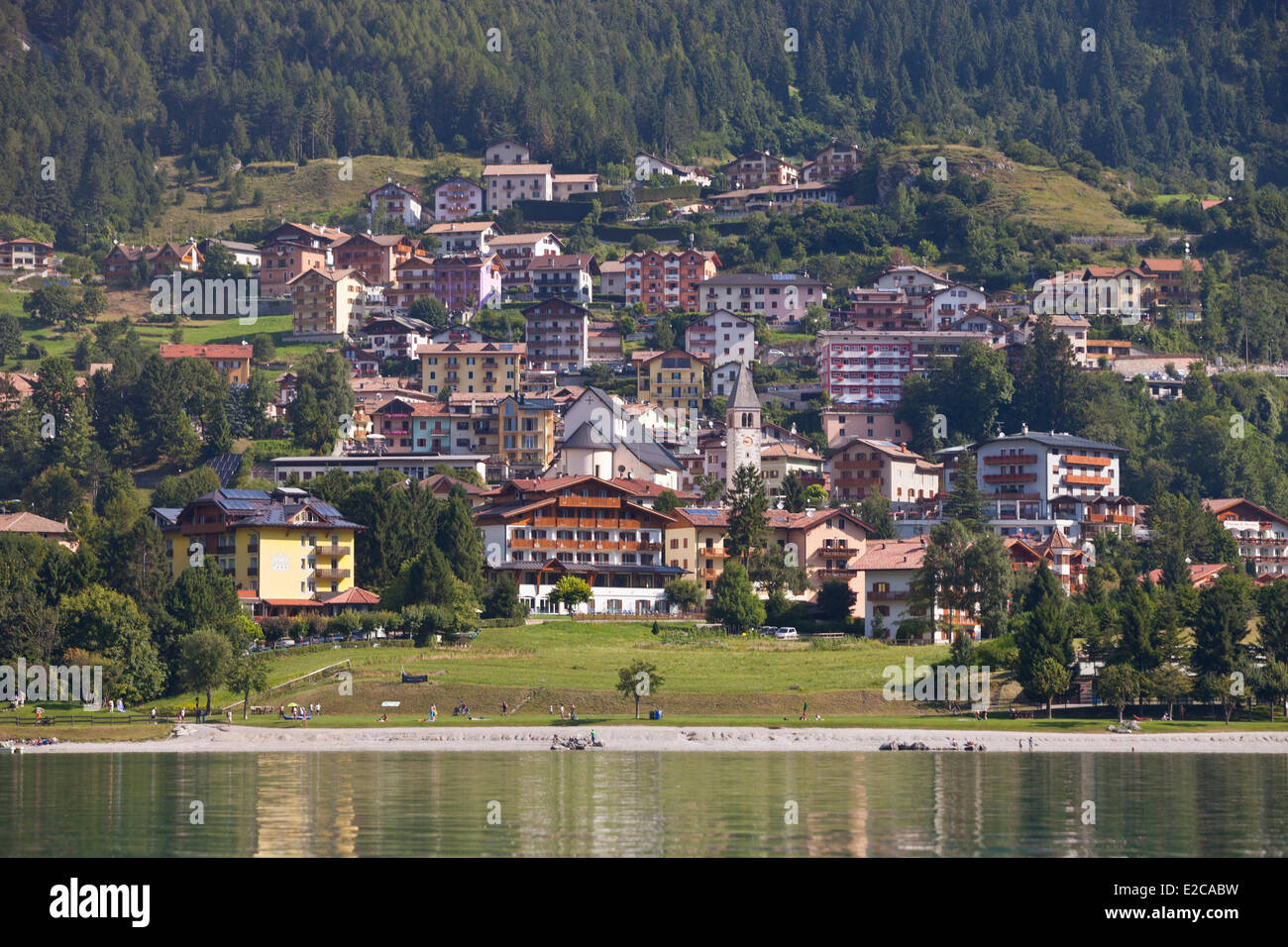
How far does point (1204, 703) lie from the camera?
87.8m

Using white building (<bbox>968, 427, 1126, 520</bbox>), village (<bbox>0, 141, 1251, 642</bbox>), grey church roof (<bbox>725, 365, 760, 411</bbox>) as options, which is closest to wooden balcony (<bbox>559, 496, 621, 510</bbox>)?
village (<bbox>0, 141, 1251, 642</bbox>)

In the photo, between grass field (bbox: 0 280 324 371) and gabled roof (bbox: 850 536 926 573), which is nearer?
gabled roof (bbox: 850 536 926 573)

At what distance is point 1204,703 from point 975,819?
42.3 m

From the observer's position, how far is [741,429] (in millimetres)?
145875

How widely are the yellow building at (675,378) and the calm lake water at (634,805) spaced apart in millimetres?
97282

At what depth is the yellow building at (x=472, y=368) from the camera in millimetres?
170625

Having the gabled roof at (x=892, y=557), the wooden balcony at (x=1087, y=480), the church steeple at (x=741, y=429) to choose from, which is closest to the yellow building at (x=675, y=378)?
the church steeple at (x=741, y=429)

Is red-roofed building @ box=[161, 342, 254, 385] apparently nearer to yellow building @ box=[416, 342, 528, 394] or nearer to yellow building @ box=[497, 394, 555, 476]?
yellow building @ box=[416, 342, 528, 394]

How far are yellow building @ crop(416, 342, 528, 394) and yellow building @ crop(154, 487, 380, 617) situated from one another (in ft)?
191

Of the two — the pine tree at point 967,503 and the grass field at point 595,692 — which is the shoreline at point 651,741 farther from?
the pine tree at point 967,503

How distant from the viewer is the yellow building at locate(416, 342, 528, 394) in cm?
17062

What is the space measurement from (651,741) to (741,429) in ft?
234

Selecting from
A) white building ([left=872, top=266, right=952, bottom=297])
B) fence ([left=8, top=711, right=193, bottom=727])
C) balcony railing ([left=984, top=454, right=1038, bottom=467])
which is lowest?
fence ([left=8, top=711, right=193, bottom=727])
